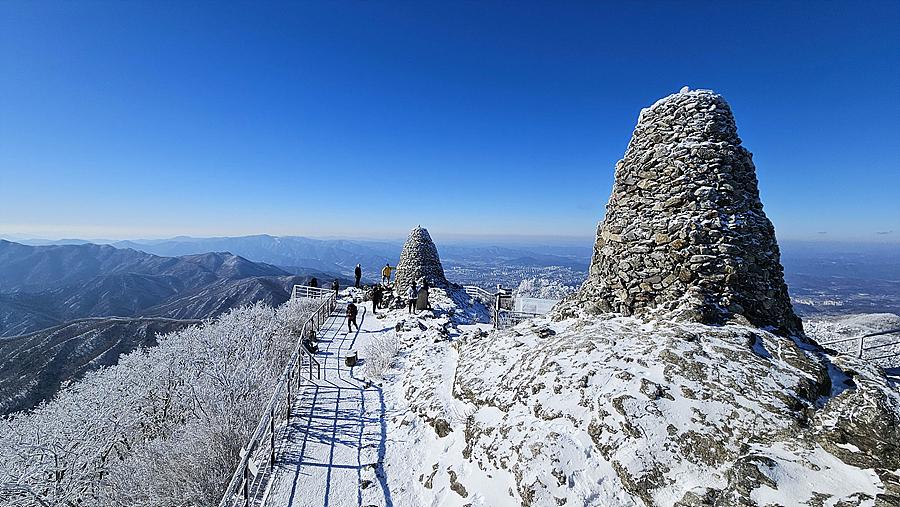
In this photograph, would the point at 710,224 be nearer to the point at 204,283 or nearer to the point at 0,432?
the point at 0,432

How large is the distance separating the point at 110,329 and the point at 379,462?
67834mm

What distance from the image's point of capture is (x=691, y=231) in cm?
651

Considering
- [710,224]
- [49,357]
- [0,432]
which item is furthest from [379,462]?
[49,357]


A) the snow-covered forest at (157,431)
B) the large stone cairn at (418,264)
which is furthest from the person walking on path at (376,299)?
the snow-covered forest at (157,431)

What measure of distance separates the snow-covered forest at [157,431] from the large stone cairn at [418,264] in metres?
5.93

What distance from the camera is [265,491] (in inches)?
206

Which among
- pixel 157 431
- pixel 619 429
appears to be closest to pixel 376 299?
pixel 157 431

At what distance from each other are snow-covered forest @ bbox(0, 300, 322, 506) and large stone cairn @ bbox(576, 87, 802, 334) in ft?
27.6

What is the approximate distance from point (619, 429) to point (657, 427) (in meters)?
0.44

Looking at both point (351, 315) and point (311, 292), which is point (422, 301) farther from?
point (311, 292)

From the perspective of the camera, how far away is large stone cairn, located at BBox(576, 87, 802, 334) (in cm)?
629

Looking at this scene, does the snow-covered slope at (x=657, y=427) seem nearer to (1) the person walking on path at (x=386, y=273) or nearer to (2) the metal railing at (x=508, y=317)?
(2) the metal railing at (x=508, y=317)

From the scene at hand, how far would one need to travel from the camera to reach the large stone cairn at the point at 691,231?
6293mm

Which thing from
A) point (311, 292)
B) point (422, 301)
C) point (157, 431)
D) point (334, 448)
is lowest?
point (157, 431)
